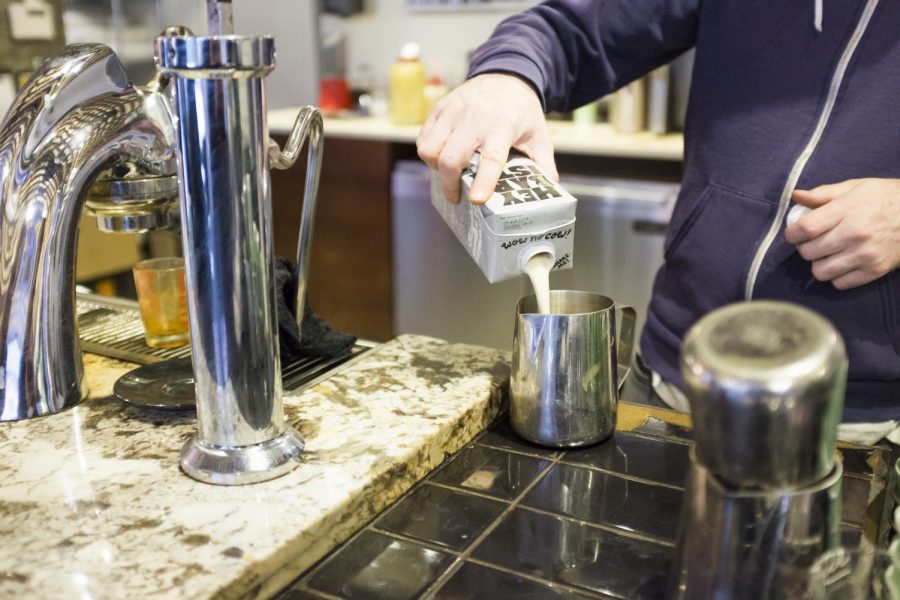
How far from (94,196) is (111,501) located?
0.27 m

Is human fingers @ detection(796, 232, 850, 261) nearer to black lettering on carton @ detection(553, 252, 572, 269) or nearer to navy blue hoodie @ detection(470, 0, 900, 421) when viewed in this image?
navy blue hoodie @ detection(470, 0, 900, 421)

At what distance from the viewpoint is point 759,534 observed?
17.9 inches

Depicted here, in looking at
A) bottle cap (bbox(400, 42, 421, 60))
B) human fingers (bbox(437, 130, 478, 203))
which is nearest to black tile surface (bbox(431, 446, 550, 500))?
human fingers (bbox(437, 130, 478, 203))

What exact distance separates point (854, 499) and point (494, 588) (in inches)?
11.4

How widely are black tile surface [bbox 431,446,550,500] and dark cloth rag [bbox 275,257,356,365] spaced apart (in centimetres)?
21

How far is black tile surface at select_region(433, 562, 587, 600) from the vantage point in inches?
21.4

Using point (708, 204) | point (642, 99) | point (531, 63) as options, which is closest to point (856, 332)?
point (708, 204)

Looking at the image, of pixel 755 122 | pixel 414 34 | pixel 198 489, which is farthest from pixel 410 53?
pixel 198 489

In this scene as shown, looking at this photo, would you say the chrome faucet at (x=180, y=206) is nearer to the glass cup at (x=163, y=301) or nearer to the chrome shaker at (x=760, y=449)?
the glass cup at (x=163, y=301)

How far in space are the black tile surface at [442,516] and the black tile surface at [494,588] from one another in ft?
0.12

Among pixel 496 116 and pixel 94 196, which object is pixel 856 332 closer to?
pixel 496 116

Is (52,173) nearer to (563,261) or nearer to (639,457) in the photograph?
(563,261)

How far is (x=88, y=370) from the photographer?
87 centimetres

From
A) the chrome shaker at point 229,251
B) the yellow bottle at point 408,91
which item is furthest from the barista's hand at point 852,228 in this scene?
the yellow bottle at point 408,91
